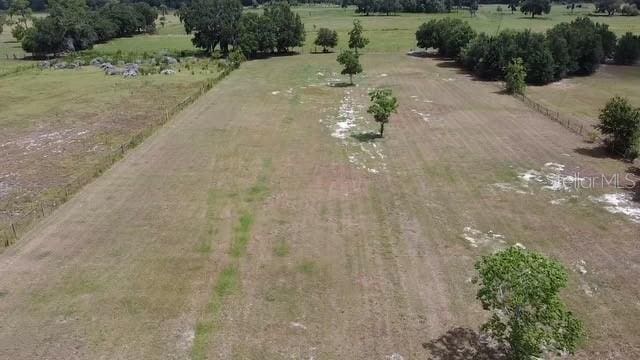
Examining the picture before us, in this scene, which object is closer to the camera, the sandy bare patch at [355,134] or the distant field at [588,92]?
the sandy bare patch at [355,134]

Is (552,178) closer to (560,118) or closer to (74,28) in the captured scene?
(560,118)

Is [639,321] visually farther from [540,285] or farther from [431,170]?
[431,170]

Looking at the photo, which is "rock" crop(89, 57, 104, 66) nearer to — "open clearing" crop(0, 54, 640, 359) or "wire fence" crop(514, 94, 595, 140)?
"open clearing" crop(0, 54, 640, 359)

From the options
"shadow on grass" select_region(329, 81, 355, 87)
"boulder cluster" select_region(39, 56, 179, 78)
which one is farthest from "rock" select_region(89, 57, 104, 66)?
"shadow on grass" select_region(329, 81, 355, 87)

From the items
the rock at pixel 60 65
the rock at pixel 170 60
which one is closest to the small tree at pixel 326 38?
the rock at pixel 170 60

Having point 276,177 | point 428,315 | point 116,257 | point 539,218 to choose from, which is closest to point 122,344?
point 116,257

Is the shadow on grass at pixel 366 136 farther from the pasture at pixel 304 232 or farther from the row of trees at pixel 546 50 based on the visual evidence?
the row of trees at pixel 546 50
